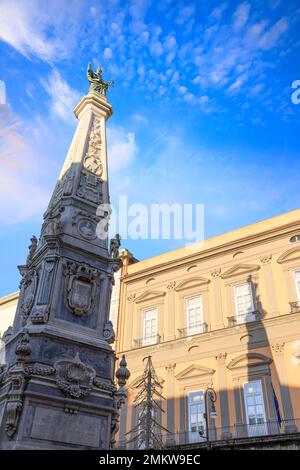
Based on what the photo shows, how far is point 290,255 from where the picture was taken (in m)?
19.2

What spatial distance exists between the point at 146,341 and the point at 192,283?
357 cm

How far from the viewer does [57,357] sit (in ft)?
25.9

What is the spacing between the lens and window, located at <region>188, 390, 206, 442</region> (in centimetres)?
1739

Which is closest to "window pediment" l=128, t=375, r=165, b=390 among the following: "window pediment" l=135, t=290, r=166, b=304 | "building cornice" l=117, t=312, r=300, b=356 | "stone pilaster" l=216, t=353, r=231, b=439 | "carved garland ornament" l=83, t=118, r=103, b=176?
"building cornice" l=117, t=312, r=300, b=356

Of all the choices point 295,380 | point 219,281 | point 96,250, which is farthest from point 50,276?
point 219,281

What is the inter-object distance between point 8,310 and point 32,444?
23481mm

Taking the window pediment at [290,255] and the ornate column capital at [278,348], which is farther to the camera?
the window pediment at [290,255]

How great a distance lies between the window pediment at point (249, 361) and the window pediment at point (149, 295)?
5326 millimetres

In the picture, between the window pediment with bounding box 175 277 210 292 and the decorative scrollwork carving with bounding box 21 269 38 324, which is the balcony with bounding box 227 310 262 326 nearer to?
the window pediment with bounding box 175 277 210 292

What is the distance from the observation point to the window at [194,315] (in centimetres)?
1997

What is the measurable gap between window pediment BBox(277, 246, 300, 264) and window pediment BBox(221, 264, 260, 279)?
3.51 feet

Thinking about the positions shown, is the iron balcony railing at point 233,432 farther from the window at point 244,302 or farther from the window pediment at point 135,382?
the window at point 244,302

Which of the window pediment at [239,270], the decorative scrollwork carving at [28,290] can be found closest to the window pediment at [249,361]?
the window pediment at [239,270]

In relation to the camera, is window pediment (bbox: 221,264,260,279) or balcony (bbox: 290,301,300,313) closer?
balcony (bbox: 290,301,300,313)
